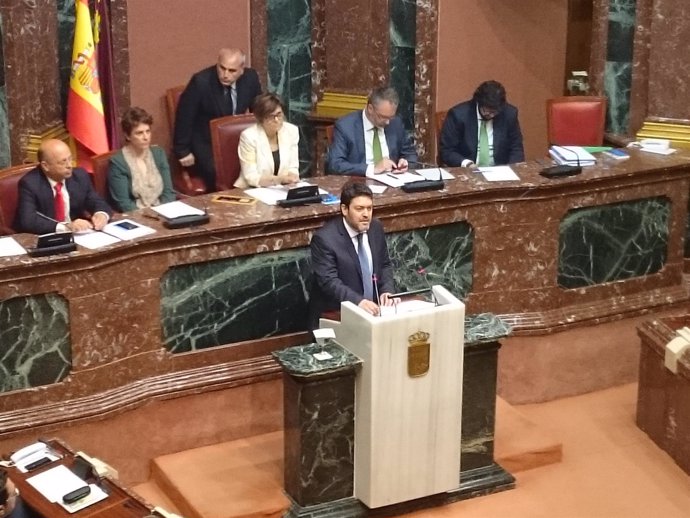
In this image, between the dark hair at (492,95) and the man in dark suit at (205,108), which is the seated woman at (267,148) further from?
the dark hair at (492,95)

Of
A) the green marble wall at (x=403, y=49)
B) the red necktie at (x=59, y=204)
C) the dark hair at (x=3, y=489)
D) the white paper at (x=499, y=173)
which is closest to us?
the dark hair at (x=3, y=489)

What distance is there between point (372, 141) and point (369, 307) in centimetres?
176

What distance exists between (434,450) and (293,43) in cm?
368

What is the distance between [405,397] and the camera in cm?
532

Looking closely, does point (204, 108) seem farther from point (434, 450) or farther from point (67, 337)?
point (434, 450)

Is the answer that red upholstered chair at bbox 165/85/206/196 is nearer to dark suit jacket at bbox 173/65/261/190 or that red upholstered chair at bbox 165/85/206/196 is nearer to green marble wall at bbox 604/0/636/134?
dark suit jacket at bbox 173/65/261/190

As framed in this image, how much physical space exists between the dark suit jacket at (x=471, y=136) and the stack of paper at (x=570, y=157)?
0.42m

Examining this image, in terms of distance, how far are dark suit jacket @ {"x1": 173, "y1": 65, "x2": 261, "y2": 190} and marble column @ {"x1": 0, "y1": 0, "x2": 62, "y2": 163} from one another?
73cm

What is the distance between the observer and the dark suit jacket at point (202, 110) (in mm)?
7570

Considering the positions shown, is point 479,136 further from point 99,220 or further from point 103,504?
point 103,504

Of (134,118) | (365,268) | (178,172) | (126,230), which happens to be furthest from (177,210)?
(178,172)

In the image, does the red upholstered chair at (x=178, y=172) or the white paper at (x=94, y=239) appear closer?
the white paper at (x=94, y=239)

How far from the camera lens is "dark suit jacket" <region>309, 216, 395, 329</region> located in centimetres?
570

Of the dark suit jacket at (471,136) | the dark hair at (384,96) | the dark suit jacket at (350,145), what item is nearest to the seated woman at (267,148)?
the dark suit jacket at (350,145)
